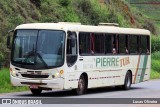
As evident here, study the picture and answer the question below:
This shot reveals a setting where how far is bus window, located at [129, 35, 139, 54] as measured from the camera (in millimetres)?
30436

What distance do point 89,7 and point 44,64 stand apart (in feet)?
82.9

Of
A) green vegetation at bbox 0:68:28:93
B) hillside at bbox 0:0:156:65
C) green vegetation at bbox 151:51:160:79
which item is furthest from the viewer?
green vegetation at bbox 151:51:160:79

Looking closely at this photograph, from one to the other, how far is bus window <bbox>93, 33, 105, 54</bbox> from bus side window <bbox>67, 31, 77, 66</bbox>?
2163 mm

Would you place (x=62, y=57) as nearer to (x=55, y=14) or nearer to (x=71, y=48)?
(x=71, y=48)

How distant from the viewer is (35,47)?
23.8 meters

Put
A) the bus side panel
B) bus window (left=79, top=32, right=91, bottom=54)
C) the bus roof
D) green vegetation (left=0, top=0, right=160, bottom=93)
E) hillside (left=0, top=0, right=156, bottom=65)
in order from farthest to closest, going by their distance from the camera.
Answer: hillside (left=0, top=0, right=156, bottom=65), green vegetation (left=0, top=0, right=160, bottom=93), the bus side panel, bus window (left=79, top=32, right=91, bottom=54), the bus roof

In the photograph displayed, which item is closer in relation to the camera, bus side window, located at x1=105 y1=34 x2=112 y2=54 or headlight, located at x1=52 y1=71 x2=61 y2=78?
headlight, located at x1=52 y1=71 x2=61 y2=78

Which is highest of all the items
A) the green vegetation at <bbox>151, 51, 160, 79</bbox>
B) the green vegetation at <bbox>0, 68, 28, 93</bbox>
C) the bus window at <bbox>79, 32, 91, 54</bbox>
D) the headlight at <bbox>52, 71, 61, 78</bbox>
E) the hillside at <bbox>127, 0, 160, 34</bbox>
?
the bus window at <bbox>79, 32, 91, 54</bbox>

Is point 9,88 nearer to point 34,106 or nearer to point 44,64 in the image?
point 44,64

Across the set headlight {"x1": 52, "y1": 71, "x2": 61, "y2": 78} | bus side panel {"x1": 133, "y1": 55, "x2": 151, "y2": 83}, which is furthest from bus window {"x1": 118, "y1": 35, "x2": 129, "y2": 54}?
headlight {"x1": 52, "y1": 71, "x2": 61, "y2": 78}

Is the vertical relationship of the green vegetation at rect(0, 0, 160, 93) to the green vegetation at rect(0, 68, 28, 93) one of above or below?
above

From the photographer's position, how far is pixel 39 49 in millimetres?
23734

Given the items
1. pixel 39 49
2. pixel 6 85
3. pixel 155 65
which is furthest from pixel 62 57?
pixel 155 65

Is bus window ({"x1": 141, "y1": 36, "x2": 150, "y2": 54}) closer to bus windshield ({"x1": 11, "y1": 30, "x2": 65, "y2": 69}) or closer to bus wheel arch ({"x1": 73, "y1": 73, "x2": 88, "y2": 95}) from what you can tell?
bus wheel arch ({"x1": 73, "y1": 73, "x2": 88, "y2": 95})
